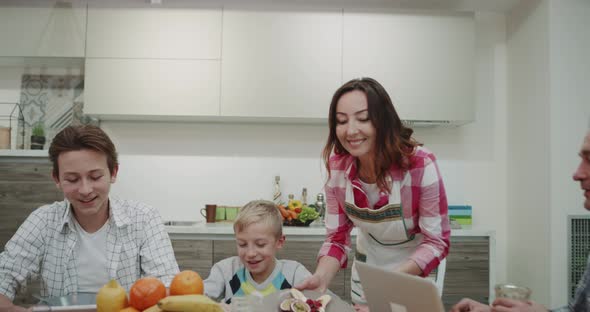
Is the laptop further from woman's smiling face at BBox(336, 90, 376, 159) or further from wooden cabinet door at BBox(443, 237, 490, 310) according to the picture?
wooden cabinet door at BBox(443, 237, 490, 310)

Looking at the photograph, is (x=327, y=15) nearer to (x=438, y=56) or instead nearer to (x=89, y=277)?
(x=438, y=56)

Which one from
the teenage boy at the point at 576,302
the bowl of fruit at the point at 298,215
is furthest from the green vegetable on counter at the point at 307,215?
the teenage boy at the point at 576,302

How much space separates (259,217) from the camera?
4.76 feet

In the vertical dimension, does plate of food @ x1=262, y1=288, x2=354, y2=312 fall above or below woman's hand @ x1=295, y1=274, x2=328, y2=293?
above

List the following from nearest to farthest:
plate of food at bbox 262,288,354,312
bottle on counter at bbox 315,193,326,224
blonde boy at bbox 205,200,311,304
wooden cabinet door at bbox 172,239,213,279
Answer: plate of food at bbox 262,288,354,312 → blonde boy at bbox 205,200,311,304 → wooden cabinet door at bbox 172,239,213,279 → bottle on counter at bbox 315,193,326,224

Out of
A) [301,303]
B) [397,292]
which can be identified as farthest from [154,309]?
[397,292]

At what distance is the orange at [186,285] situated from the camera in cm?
82

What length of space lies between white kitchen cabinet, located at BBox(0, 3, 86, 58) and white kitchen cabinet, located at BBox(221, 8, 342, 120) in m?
1.02

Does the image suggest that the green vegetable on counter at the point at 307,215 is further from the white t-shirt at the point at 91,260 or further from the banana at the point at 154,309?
the banana at the point at 154,309

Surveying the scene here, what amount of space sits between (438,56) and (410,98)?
0.35 metres

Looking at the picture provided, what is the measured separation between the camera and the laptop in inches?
28.5

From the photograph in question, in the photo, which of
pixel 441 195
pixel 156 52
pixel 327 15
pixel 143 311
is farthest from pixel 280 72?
pixel 143 311

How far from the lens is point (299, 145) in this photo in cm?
331

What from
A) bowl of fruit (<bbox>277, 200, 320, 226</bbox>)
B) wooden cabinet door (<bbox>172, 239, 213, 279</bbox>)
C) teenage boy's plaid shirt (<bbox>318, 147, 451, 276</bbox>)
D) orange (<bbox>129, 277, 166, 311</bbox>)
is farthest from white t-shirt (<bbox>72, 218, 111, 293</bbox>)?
bowl of fruit (<bbox>277, 200, 320, 226</bbox>)
